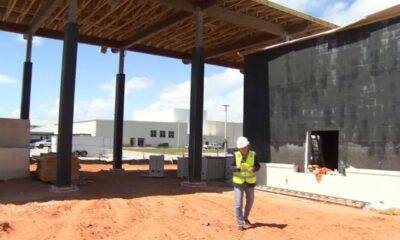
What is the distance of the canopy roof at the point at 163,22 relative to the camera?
68.6 ft

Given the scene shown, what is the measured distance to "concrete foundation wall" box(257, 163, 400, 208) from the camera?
45.6 ft

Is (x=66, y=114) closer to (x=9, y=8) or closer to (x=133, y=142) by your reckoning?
(x=9, y=8)

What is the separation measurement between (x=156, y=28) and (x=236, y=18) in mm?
4084

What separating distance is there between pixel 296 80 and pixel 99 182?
9274 mm

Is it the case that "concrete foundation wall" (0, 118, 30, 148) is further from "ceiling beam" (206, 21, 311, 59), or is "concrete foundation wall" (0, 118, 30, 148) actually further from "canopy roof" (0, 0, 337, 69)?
"ceiling beam" (206, 21, 311, 59)

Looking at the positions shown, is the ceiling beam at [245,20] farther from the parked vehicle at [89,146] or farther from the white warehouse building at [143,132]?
the white warehouse building at [143,132]

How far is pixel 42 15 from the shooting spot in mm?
21484

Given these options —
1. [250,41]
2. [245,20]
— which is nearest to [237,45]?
[250,41]

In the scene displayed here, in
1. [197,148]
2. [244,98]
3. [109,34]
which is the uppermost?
[109,34]

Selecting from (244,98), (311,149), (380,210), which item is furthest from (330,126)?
(244,98)

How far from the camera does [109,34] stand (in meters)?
25.5

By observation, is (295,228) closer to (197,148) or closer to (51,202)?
(51,202)

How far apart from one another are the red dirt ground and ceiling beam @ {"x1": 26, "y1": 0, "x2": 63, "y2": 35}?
7826 mm

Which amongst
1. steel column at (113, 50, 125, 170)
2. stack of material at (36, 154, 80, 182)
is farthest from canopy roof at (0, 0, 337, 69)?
stack of material at (36, 154, 80, 182)
